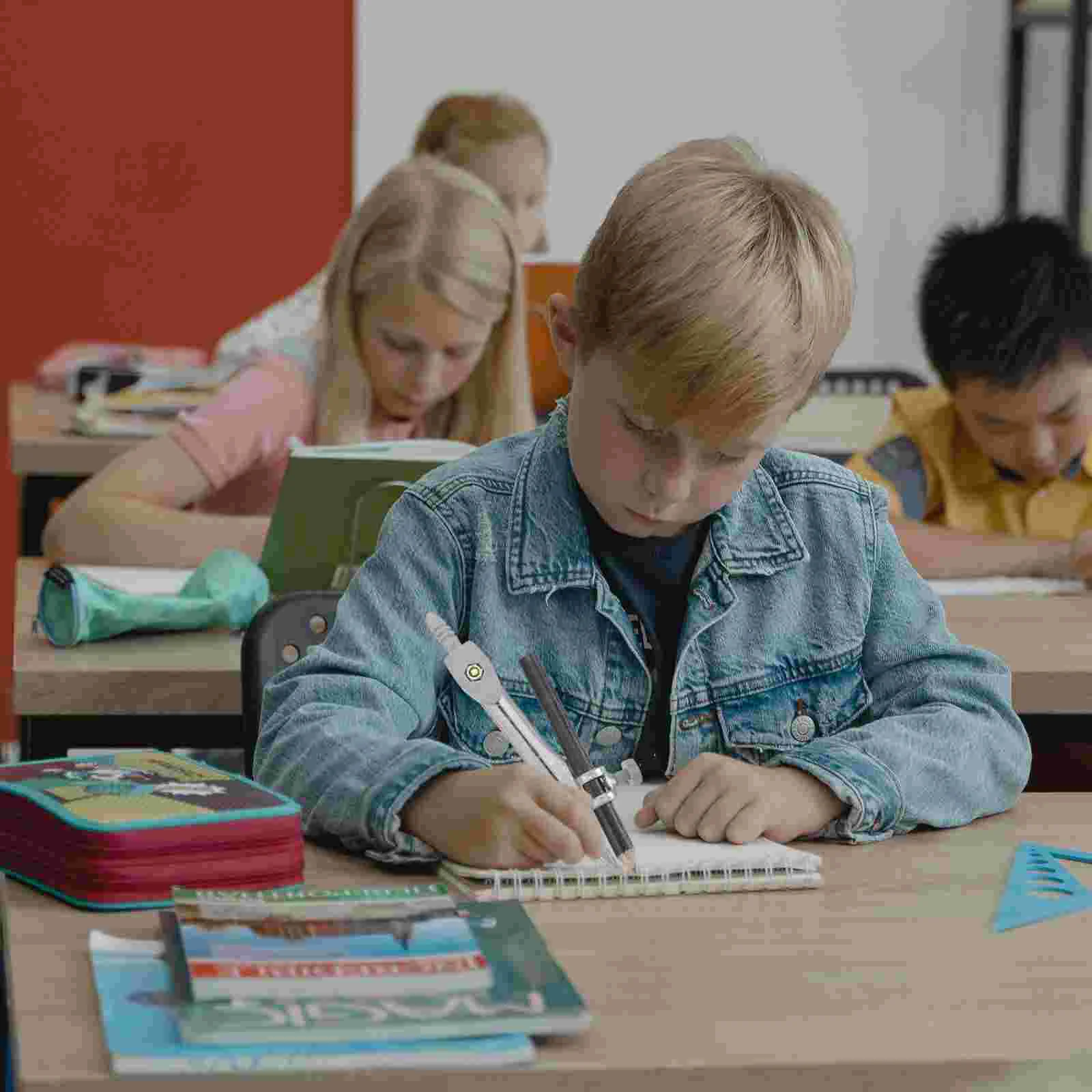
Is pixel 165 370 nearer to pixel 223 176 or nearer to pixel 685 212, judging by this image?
pixel 223 176

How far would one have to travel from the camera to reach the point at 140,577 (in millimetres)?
1963

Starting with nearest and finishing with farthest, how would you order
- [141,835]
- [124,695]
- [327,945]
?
[327,945], [141,835], [124,695]

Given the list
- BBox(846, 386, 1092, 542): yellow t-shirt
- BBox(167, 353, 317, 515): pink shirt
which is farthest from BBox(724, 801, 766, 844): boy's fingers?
→ BBox(846, 386, 1092, 542): yellow t-shirt

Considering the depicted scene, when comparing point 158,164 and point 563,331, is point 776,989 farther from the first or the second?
point 158,164

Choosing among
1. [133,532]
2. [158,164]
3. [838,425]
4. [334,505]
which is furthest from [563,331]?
[158,164]

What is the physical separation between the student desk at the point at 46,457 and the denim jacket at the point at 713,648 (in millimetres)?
1684

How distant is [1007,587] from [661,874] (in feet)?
3.85

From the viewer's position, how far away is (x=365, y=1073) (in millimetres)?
731

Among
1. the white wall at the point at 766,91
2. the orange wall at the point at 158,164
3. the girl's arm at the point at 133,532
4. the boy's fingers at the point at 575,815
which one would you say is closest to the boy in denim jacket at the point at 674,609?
the boy's fingers at the point at 575,815

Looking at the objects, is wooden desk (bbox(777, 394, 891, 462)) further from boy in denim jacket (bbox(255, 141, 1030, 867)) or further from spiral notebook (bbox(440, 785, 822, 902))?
spiral notebook (bbox(440, 785, 822, 902))

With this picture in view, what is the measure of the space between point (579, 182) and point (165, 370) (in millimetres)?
1753

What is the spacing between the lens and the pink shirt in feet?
7.75

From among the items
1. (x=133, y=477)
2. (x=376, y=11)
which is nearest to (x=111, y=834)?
(x=133, y=477)

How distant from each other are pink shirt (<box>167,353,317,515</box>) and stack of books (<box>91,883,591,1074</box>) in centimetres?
148
